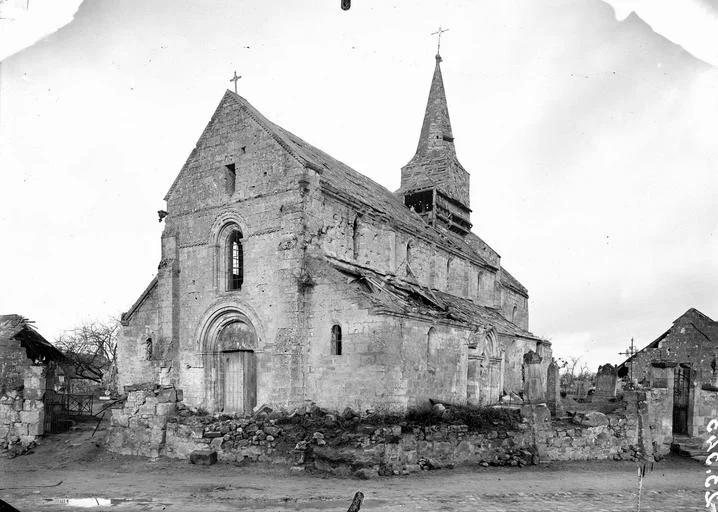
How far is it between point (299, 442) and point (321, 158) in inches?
517

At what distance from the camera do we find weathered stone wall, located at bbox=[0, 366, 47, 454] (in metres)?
20.3

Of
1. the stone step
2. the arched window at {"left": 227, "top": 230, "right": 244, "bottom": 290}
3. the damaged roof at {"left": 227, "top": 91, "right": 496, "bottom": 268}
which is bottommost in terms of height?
the stone step

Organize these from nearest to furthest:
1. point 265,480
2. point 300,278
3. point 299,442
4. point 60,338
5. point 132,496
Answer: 1. point 132,496
2. point 265,480
3. point 299,442
4. point 300,278
5. point 60,338

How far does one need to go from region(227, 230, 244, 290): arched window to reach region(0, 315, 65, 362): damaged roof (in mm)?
8463

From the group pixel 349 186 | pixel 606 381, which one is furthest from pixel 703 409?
pixel 349 186

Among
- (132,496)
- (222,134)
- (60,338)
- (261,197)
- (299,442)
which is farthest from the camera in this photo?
(60,338)

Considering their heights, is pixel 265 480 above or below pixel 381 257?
below

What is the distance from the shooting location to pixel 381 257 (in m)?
24.3

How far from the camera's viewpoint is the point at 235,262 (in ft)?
71.8

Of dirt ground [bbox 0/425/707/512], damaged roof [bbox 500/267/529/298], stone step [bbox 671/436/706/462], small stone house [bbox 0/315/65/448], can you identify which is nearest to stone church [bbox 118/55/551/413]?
small stone house [bbox 0/315/65/448]

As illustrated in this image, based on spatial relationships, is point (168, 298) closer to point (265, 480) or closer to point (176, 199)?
point (176, 199)

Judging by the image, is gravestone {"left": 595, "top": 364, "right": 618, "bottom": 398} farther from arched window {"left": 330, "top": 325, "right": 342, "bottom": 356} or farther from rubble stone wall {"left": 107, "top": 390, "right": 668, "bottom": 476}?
arched window {"left": 330, "top": 325, "right": 342, "bottom": 356}

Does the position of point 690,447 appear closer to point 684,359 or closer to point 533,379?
point 684,359

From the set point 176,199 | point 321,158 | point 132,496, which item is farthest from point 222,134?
point 132,496
